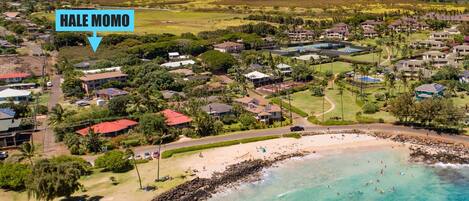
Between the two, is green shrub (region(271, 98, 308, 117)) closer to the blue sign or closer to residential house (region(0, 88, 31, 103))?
the blue sign

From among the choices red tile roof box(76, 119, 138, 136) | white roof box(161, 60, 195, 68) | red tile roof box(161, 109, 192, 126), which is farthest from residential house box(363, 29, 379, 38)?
red tile roof box(76, 119, 138, 136)

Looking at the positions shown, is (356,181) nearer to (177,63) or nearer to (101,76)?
(101,76)

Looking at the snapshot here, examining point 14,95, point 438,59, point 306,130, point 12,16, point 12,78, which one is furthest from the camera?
point 12,16

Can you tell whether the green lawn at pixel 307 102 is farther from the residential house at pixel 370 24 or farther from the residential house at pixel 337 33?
the residential house at pixel 370 24

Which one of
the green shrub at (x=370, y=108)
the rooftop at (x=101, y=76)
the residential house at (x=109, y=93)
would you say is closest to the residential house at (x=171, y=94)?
the residential house at (x=109, y=93)

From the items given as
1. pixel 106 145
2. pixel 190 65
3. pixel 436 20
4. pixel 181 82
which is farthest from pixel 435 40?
pixel 106 145

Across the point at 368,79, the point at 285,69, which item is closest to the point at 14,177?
the point at 285,69
